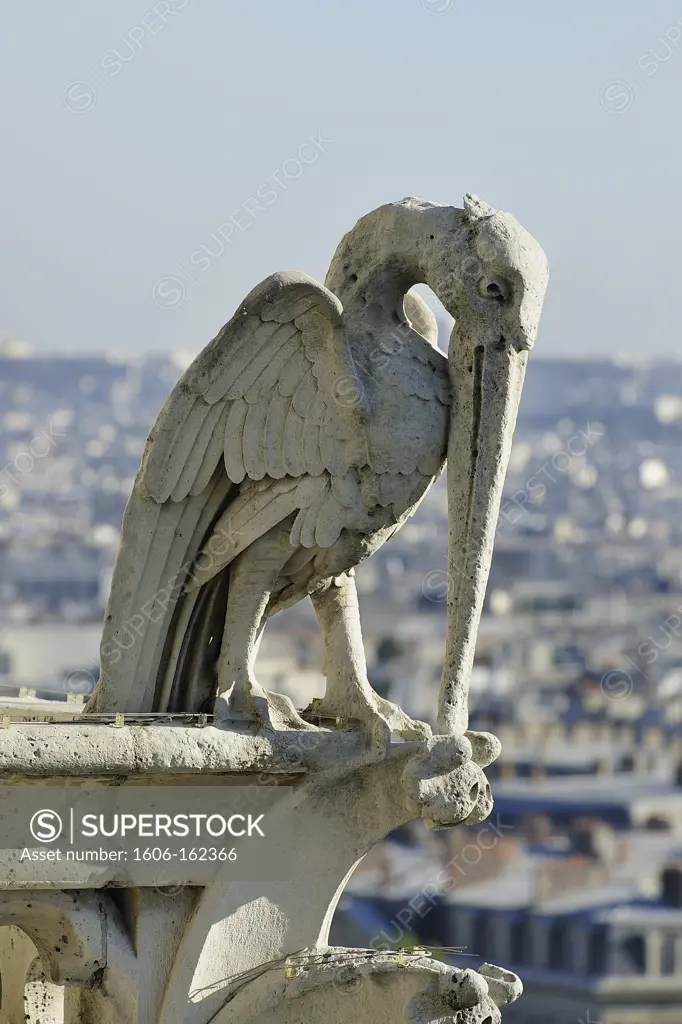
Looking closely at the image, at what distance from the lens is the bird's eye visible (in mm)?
7574

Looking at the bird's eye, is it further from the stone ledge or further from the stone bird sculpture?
the stone ledge

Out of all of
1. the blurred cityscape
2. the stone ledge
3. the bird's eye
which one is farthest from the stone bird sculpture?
the blurred cityscape

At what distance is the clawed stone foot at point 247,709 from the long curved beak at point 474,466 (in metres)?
0.58

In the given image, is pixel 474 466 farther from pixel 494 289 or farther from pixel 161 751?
pixel 161 751

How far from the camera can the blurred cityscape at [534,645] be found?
3953 centimetres

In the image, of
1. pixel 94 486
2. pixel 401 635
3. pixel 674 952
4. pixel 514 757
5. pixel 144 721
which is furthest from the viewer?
pixel 94 486

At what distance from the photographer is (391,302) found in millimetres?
7859

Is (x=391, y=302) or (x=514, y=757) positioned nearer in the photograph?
(x=391, y=302)

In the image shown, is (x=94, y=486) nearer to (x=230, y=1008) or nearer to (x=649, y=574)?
(x=649, y=574)

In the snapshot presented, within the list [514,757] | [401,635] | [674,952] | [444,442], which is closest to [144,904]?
[444,442]

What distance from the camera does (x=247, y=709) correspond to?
295 inches

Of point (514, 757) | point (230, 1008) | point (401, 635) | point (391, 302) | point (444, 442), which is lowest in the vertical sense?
point (230, 1008)

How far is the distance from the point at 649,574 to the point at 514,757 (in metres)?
20.4

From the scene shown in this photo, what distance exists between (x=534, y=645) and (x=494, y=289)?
5710 cm
